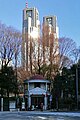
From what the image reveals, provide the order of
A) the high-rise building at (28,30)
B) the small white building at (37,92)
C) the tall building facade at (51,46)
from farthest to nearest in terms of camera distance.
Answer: the tall building facade at (51,46), the high-rise building at (28,30), the small white building at (37,92)

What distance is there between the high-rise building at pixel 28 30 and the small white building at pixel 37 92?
539 cm

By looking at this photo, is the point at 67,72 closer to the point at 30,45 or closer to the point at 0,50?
the point at 30,45

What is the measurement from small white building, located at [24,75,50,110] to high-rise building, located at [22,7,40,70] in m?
5.39

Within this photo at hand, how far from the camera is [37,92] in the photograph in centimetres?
5766

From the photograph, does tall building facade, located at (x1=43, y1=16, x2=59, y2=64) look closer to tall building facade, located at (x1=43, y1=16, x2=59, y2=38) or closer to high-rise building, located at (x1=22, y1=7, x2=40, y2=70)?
tall building facade, located at (x1=43, y1=16, x2=59, y2=38)

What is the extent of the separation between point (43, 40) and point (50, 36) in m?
1.72

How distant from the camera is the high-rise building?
6075 centimetres

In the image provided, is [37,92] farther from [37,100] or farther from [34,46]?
[34,46]

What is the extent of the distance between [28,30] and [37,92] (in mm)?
14411

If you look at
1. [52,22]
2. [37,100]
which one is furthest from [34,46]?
[37,100]

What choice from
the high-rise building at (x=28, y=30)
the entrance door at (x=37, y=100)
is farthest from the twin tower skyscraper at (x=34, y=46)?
the entrance door at (x=37, y=100)

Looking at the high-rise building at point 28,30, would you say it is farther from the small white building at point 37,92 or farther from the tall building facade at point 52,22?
the small white building at point 37,92

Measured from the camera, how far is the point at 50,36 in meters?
61.8

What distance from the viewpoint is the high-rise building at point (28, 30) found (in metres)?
60.8
